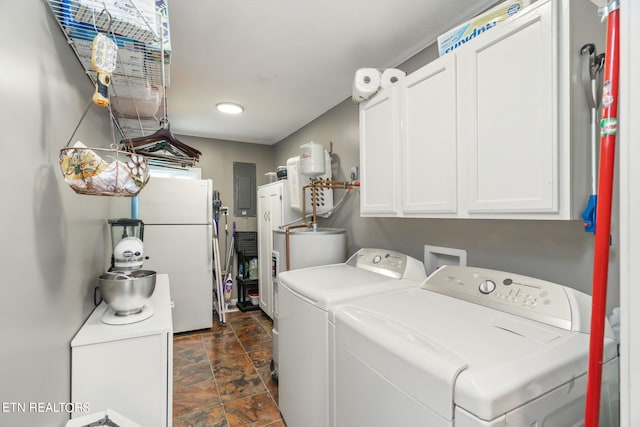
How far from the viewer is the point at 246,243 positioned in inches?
157

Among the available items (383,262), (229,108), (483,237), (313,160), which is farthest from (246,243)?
(483,237)

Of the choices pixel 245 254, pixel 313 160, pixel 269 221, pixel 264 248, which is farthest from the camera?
pixel 245 254

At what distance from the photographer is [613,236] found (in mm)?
1080

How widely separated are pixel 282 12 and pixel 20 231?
1550mm

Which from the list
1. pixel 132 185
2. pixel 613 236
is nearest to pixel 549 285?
pixel 613 236

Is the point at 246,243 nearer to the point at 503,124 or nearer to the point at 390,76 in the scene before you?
the point at 390,76

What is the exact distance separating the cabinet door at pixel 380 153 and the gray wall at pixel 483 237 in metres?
0.38

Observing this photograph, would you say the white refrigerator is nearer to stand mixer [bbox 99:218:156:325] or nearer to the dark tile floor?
the dark tile floor

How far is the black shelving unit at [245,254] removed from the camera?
3943 millimetres

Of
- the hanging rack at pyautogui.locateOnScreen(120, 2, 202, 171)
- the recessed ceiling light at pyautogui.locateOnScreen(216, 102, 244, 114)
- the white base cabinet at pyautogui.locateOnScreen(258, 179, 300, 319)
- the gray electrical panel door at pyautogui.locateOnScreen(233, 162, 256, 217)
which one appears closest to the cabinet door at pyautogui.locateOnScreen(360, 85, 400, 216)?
the hanging rack at pyautogui.locateOnScreen(120, 2, 202, 171)

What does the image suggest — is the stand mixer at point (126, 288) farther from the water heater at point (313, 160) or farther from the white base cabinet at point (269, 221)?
the white base cabinet at point (269, 221)

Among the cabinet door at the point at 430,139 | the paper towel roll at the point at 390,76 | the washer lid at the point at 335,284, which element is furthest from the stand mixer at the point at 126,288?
the paper towel roll at the point at 390,76

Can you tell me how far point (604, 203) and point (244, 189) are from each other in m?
4.11

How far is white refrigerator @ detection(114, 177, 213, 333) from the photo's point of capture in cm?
308
